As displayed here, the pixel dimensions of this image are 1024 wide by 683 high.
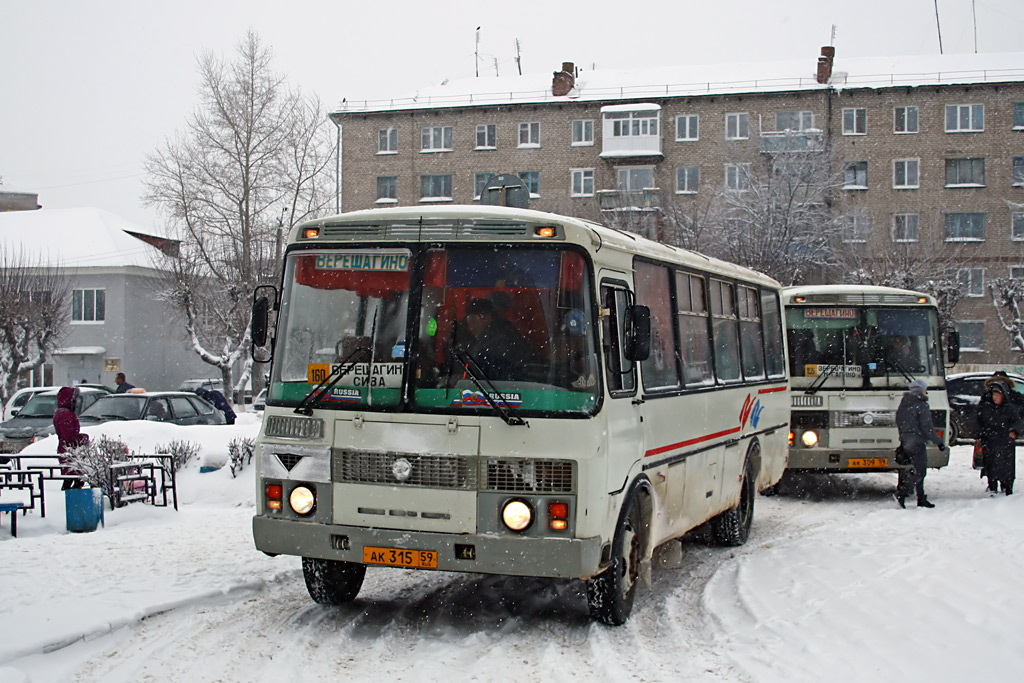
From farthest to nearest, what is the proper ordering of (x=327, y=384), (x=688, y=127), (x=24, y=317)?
(x=688, y=127)
(x=24, y=317)
(x=327, y=384)

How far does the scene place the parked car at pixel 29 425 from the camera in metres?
22.1

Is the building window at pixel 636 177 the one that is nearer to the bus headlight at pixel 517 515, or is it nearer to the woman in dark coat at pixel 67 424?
the woman in dark coat at pixel 67 424

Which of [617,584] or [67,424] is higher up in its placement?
[67,424]

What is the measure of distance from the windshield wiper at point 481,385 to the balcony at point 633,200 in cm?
3768

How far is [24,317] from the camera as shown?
1486 inches

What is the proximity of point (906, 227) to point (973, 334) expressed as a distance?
Result: 246 inches

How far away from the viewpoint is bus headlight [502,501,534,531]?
7.05 m

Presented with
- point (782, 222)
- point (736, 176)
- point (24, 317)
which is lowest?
point (24, 317)

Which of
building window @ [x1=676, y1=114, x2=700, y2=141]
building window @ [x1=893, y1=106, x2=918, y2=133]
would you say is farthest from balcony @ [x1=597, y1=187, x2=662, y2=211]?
building window @ [x1=893, y1=106, x2=918, y2=133]

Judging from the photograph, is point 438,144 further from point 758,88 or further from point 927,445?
point 927,445

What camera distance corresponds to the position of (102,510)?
1239 cm

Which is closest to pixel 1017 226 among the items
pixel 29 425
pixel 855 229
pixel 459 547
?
pixel 855 229

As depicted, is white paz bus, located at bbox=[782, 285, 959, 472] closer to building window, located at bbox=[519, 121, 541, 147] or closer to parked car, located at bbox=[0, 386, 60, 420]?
parked car, located at bbox=[0, 386, 60, 420]

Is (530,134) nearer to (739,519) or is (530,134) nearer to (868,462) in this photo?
(868,462)
